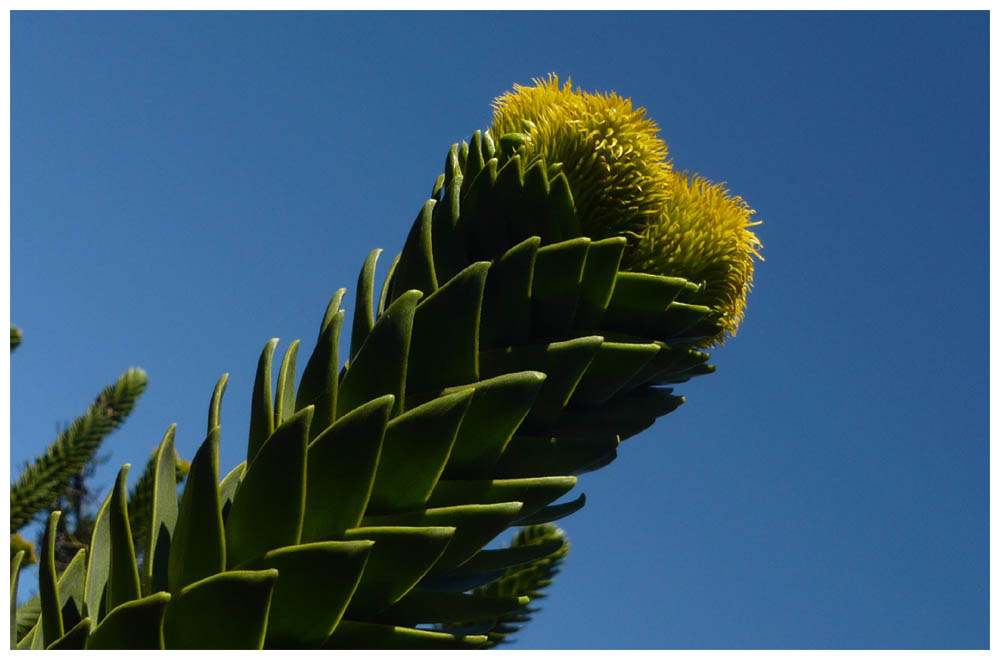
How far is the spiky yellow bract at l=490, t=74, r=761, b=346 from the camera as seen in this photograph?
5.74ft

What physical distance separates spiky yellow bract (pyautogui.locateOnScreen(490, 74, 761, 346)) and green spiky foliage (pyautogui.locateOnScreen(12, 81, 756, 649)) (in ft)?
0.18

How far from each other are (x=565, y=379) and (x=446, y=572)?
37 cm

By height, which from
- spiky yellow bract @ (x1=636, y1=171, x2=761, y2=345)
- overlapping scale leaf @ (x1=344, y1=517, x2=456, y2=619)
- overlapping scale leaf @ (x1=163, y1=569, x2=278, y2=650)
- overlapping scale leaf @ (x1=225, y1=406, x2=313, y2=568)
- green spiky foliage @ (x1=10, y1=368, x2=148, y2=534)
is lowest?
overlapping scale leaf @ (x1=163, y1=569, x2=278, y2=650)

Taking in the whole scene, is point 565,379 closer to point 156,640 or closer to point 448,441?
point 448,441

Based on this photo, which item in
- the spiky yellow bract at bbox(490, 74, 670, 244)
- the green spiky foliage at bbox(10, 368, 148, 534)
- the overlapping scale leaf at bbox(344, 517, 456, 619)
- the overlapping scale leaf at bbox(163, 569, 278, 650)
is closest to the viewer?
the overlapping scale leaf at bbox(163, 569, 278, 650)

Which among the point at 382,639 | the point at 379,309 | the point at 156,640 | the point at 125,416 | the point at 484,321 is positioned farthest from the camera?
the point at 125,416

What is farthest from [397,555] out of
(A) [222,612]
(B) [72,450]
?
(B) [72,450]

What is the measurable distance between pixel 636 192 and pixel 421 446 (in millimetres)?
701

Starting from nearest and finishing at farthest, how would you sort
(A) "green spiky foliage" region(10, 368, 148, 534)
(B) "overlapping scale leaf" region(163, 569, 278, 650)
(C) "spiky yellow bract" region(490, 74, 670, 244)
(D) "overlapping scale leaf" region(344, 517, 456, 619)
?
(B) "overlapping scale leaf" region(163, 569, 278, 650) → (D) "overlapping scale leaf" region(344, 517, 456, 619) → (C) "spiky yellow bract" region(490, 74, 670, 244) → (A) "green spiky foliage" region(10, 368, 148, 534)

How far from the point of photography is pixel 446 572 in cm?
147

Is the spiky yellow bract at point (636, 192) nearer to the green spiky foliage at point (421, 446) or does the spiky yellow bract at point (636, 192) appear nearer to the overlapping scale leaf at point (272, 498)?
the green spiky foliage at point (421, 446)

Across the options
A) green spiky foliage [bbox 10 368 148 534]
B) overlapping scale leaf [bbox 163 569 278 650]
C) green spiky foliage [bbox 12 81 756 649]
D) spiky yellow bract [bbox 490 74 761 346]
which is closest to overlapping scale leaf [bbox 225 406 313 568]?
green spiky foliage [bbox 12 81 756 649]

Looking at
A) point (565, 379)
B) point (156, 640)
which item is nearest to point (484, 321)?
point (565, 379)

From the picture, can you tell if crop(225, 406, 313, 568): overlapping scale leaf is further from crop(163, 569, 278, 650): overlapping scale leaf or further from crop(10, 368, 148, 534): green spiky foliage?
crop(10, 368, 148, 534): green spiky foliage
